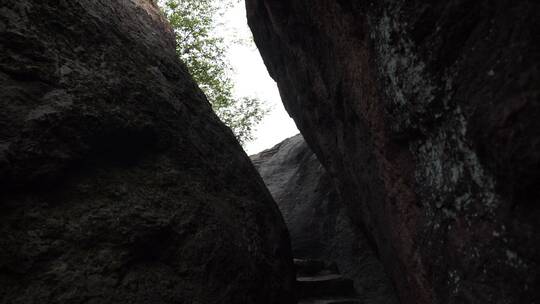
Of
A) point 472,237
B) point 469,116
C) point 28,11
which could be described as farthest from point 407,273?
point 28,11

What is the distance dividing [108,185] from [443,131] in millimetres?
2953

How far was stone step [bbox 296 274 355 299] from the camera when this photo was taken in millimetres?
6891

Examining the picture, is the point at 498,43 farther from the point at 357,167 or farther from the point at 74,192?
the point at 74,192

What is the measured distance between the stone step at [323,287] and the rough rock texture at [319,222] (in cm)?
45

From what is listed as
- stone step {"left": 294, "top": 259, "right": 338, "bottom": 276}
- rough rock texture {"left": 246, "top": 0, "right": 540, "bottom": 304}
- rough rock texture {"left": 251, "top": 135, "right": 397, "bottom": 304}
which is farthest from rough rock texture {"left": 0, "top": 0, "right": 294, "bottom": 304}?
rough rock texture {"left": 251, "top": 135, "right": 397, "bottom": 304}

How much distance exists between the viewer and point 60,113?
11.6 ft

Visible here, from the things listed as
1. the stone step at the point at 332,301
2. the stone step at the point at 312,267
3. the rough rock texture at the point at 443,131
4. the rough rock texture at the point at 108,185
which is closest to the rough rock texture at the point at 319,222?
the stone step at the point at 312,267

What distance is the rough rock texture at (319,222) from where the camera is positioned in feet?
25.4

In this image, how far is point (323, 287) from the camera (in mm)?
7008

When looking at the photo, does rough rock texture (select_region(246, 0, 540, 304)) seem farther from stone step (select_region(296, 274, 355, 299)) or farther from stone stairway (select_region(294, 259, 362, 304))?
stone step (select_region(296, 274, 355, 299))

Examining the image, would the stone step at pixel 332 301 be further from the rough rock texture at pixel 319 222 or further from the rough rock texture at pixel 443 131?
the rough rock texture at pixel 443 131

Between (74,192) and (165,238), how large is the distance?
900mm

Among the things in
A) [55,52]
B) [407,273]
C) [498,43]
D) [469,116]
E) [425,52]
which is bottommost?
[407,273]

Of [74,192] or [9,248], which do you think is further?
[74,192]
